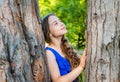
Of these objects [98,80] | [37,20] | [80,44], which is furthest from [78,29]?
[98,80]

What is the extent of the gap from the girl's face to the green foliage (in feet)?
14.4

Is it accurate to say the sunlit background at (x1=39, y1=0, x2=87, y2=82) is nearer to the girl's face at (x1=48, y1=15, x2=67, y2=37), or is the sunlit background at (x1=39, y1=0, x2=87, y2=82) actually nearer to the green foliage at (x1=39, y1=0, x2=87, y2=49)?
the green foliage at (x1=39, y1=0, x2=87, y2=49)

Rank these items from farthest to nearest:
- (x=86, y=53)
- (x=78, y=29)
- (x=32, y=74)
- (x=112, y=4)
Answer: (x=78, y=29) < (x=32, y=74) < (x=86, y=53) < (x=112, y=4)

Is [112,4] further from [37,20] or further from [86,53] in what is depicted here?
[37,20]

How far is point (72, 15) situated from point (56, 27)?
487 centimetres

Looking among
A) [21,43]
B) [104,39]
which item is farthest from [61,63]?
[104,39]

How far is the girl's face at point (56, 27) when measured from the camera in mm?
3457

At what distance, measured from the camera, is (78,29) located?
864 cm

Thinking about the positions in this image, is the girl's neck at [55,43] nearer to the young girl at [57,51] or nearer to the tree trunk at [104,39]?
the young girl at [57,51]

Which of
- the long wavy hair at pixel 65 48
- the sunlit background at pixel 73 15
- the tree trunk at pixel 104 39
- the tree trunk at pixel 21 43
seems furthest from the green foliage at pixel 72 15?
the tree trunk at pixel 104 39

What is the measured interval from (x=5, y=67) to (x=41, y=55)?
443mm

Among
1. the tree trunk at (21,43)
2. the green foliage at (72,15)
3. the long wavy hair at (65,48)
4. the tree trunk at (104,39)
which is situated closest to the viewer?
the tree trunk at (104,39)

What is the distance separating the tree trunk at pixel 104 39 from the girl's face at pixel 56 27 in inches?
23.3

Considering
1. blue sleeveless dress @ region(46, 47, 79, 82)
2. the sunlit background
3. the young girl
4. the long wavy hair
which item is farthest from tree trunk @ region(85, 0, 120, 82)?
the sunlit background
